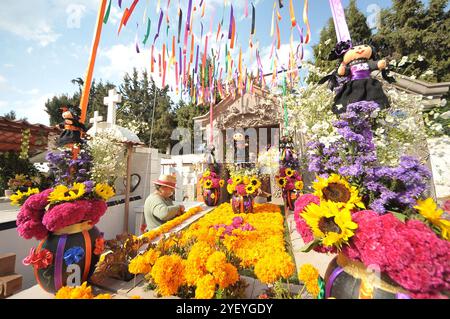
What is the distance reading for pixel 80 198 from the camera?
67.6 inches

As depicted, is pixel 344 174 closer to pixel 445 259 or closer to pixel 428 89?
pixel 445 259

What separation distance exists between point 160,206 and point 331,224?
2.98 m

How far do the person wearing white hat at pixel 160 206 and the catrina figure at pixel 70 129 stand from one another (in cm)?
156

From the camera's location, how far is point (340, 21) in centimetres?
323

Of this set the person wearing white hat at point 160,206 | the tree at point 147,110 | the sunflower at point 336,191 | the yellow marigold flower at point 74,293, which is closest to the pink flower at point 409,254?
the sunflower at point 336,191

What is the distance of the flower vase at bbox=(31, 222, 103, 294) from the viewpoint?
5.01ft

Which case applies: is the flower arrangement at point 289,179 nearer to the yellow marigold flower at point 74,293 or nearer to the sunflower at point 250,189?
the sunflower at point 250,189

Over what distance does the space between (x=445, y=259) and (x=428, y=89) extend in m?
4.67

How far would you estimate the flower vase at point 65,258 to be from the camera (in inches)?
60.2

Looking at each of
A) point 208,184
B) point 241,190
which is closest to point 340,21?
point 241,190

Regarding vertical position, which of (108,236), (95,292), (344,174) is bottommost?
(108,236)

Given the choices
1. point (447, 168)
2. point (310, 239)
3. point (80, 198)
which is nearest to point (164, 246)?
point (80, 198)

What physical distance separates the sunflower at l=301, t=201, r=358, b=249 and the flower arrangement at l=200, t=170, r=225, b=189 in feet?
15.0

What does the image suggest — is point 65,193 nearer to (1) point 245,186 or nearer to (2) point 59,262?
(2) point 59,262
